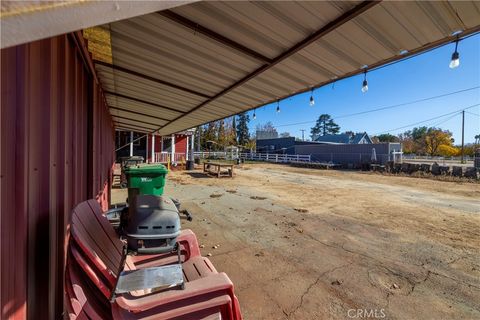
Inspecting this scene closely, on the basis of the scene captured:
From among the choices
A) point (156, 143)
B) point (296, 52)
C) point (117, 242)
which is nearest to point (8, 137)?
point (117, 242)

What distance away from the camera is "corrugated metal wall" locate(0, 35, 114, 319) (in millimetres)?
1155

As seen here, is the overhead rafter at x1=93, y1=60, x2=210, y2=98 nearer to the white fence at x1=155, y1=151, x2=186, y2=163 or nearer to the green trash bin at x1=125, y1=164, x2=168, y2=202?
the green trash bin at x1=125, y1=164, x2=168, y2=202

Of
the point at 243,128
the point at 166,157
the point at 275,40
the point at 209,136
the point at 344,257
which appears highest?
the point at 243,128

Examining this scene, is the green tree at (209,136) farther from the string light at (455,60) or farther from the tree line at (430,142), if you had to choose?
the string light at (455,60)

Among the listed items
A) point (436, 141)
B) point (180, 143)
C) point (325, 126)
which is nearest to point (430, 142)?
point (436, 141)

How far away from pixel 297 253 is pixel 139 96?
445cm

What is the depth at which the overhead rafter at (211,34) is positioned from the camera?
210 cm

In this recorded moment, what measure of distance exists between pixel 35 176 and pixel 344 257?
4.11m

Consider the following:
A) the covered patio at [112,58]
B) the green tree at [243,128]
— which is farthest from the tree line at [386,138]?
the covered patio at [112,58]

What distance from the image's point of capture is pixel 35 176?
1.46 metres

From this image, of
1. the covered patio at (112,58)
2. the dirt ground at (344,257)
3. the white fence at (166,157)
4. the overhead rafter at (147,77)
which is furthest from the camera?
the white fence at (166,157)

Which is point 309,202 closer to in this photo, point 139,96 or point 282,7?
point 139,96

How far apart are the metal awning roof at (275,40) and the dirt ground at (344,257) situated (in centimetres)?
258

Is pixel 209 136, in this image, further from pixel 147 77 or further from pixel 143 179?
pixel 147 77
